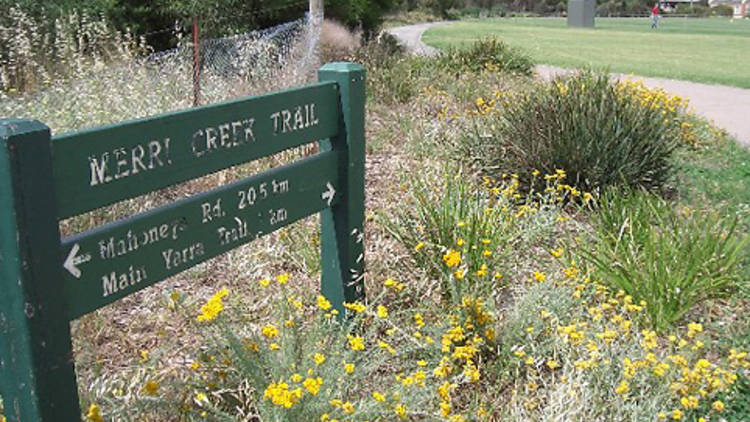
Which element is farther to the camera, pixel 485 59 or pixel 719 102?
pixel 485 59

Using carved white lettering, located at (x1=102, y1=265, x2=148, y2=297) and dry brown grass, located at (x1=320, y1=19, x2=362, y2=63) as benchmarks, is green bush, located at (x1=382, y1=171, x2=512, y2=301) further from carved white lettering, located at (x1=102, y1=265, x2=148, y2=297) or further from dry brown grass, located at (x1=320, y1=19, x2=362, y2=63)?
dry brown grass, located at (x1=320, y1=19, x2=362, y2=63)

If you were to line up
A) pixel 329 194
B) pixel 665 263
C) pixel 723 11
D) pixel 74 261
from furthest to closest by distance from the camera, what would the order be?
pixel 723 11 → pixel 665 263 → pixel 329 194 → pixel 74 261

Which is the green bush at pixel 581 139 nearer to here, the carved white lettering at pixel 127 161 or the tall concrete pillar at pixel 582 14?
the carved white lettering at pixel 127 161

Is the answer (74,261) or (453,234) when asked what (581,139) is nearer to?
(453,234)

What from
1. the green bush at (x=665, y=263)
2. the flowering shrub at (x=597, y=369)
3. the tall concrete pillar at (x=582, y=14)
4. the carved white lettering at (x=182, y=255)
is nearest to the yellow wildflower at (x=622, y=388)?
the flowering shrub at (x=597, y=369)

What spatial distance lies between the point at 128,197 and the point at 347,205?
140 cm

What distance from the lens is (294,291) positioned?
4.48 m

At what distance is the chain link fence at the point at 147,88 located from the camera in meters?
6.38

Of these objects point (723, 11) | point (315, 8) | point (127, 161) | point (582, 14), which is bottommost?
point (127, 161)

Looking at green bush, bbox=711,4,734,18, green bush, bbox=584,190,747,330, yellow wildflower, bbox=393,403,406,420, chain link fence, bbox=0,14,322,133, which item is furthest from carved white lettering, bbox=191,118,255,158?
green bush, bbox=711,4,734,18

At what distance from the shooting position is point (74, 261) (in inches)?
98.7

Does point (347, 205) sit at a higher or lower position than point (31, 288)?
lower

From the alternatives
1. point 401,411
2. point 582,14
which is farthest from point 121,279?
point 582,14

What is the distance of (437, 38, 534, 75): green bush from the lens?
13689 mm
